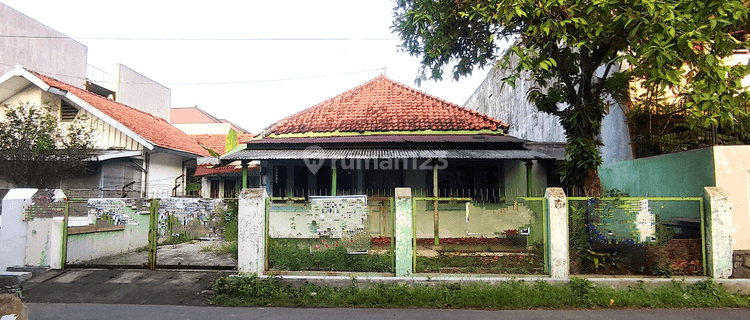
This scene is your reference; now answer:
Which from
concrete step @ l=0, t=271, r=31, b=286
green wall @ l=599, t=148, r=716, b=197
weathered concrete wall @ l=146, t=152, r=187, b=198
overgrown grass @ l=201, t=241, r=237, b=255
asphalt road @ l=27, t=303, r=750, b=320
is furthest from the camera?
weathered concrete wall @ l=146, t=152, r=187, b=198

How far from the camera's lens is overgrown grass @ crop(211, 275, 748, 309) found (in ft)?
18.7

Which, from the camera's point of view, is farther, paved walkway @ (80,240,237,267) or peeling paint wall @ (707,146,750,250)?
paved walkway @ (80,240,237,267)

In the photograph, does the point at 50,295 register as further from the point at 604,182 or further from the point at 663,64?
the point at 604,182

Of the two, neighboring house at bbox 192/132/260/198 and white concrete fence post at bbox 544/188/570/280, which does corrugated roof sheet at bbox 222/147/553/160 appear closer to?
white concrete fence post at bbox 544/188/570/280

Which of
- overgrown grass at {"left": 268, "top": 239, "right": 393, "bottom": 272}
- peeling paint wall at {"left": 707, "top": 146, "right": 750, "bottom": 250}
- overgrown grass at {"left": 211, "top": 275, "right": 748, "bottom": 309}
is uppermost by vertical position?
peeling paint wall at {"left": 707, "top": 146, "right": 750, "bottom": 250}

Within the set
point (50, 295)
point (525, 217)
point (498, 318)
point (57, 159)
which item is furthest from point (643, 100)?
point (57, 159)

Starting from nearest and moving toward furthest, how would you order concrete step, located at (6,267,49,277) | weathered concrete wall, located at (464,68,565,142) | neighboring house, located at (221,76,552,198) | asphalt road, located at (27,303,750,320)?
asphalt road, located at (27,303,750,320) < concrete step, located at (6,267,49,277) < neighboring house, located at (221,76,552,198) < weathered concrete wall, located at (464,68,565,142)

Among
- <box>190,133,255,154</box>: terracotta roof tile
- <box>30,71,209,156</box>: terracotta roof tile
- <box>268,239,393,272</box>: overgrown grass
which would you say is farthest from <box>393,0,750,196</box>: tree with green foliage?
<box>190,133,255,154</box>: terracotta roof tile

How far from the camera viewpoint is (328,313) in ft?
17.7

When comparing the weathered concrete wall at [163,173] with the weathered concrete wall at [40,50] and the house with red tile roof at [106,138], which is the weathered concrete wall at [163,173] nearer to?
the house with red tile roof at [106,138]

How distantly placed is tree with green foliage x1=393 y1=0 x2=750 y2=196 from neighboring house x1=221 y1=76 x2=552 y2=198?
2441 mm

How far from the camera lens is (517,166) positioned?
10.8 meters

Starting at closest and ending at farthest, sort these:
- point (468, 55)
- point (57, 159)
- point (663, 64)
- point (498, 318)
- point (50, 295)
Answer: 1. point (498, 318)
2. point (663, 64)
3. point (50, 295)
4. point (468, 55)
5. point (57, 159)

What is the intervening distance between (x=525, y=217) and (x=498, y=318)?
6.38 ft
